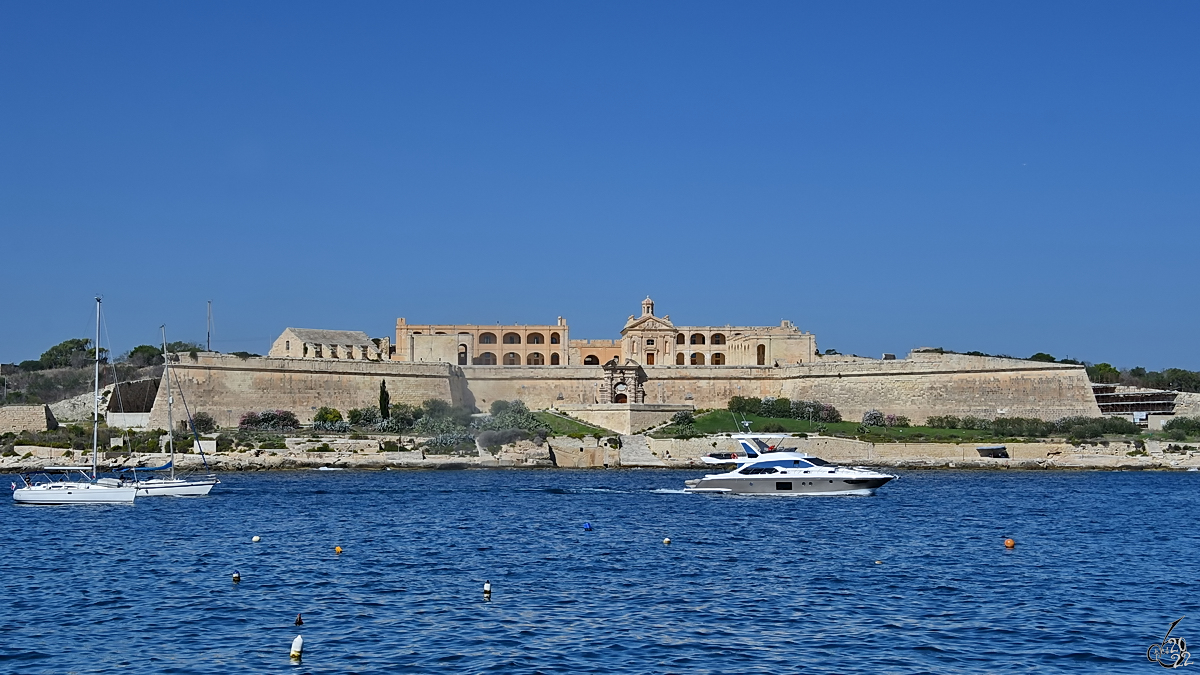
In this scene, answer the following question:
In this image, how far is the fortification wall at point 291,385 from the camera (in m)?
60.2

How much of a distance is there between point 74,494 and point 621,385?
122 ft

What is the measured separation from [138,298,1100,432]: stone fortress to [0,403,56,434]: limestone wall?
4.96 meters

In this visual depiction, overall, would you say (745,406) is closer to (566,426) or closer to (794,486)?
(566,426)

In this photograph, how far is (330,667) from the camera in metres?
13.2

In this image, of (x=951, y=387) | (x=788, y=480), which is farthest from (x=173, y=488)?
(x=951, y=387)

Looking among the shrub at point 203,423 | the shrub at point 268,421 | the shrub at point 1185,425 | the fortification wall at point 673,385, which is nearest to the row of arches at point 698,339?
the fortification wall at point 673,385

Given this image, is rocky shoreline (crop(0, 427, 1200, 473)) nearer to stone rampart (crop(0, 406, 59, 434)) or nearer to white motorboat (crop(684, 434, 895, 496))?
stone rampart (crop(0, 406, 59, 434))

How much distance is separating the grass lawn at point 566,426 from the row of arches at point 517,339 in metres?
20.8

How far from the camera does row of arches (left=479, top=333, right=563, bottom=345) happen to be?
8256 cm

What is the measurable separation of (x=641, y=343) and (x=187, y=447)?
32051 millimetres

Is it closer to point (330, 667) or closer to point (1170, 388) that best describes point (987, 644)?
point (330, 667)

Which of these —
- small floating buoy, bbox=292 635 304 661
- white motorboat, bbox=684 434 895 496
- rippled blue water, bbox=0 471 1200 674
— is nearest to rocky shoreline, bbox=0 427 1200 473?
white motorboat, bbox=684 434 895 496

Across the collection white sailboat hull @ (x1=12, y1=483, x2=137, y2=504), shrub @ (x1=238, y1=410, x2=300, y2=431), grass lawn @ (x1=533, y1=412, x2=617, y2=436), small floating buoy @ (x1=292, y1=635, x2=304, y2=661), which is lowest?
small floating buoy @ (x1=292, y1=635, x2=304, y2=661)

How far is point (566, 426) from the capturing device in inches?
2313
